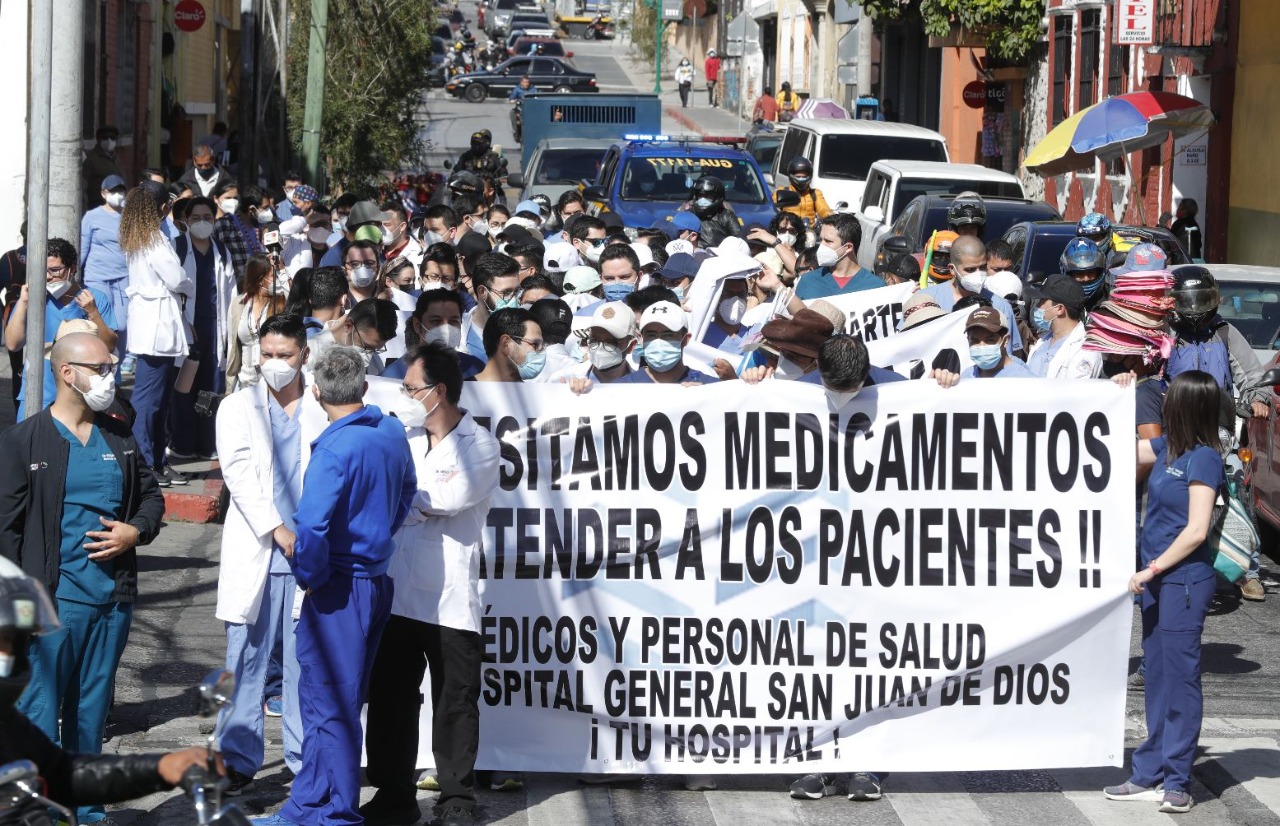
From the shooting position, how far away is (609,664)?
23.1 ft

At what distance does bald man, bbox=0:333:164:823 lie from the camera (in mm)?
6195

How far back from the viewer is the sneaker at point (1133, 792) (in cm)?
695

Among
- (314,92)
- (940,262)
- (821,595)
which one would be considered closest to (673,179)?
(940,262)

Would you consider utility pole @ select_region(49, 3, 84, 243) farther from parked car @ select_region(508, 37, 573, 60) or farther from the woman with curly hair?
parked car @ select_region(508, 37, 573, 60)

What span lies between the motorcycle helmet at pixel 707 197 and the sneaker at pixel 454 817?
927 centimetres

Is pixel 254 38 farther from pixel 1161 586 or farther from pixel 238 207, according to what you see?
pixel 1161 586

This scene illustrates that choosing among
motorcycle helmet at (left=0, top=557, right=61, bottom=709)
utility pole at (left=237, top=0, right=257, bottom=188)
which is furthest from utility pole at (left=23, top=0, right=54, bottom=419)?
utility pole at (left=237, top=0, right=257, bottom=188)

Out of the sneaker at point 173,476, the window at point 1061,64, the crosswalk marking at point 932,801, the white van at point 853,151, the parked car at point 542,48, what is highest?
the parked car at point 542,48

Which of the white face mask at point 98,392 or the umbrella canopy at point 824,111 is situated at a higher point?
the umbrella canopy at point 824,111

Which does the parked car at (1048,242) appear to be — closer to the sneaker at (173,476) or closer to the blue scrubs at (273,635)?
the sneaker at (173,476)

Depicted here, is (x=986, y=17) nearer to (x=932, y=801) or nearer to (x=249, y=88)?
(x=249, y=88)

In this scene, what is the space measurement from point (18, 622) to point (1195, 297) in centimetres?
658

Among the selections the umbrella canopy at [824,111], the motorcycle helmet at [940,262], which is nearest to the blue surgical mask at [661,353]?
the motorcycle helmet at [940,262]

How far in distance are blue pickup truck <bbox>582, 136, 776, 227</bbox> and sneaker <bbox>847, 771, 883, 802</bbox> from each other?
1210 cm
